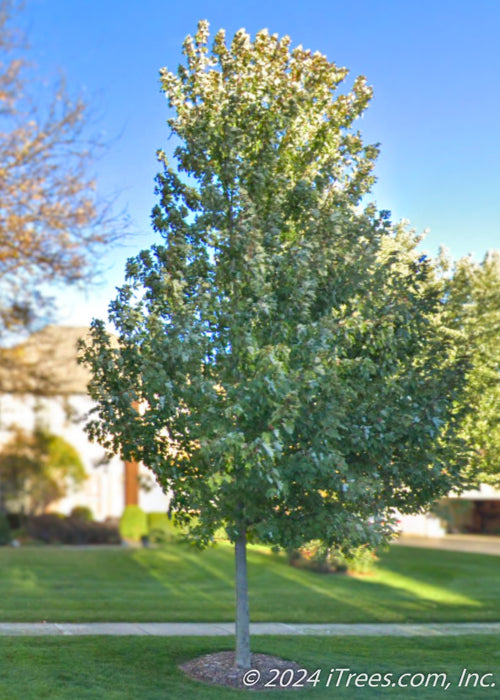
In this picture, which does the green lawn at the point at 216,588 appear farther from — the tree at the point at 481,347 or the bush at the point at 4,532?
the tree at the point at 481,347

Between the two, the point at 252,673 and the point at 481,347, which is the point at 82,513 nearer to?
the point at 481,347

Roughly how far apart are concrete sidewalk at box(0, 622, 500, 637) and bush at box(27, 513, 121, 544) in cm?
1747

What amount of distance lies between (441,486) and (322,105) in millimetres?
5004

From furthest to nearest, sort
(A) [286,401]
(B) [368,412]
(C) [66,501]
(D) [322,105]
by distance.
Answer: (C) [66,501] < (D) [322,105] < (B) [368,412] < (A) [286,401]

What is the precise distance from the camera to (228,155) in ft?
34.7

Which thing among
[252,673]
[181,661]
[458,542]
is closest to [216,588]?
[181,661]

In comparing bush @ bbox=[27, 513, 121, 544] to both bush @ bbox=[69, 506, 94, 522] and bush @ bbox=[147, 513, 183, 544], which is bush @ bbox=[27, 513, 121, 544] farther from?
bush @ bbox=[69, 506, 94, 522]

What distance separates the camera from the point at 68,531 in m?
31.6

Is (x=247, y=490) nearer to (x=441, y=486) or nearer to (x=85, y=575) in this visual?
(x=441, y=486)

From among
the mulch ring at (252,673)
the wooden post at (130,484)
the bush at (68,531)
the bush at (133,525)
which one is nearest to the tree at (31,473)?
the bush at (68,531)

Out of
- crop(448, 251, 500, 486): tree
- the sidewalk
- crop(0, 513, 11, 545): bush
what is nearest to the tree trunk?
crop(448, 251, 500, 486): tree

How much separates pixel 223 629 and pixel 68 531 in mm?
18185

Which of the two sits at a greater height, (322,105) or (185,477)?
(322,105)

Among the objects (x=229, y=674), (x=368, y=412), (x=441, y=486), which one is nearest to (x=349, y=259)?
(x=368, y=412)
